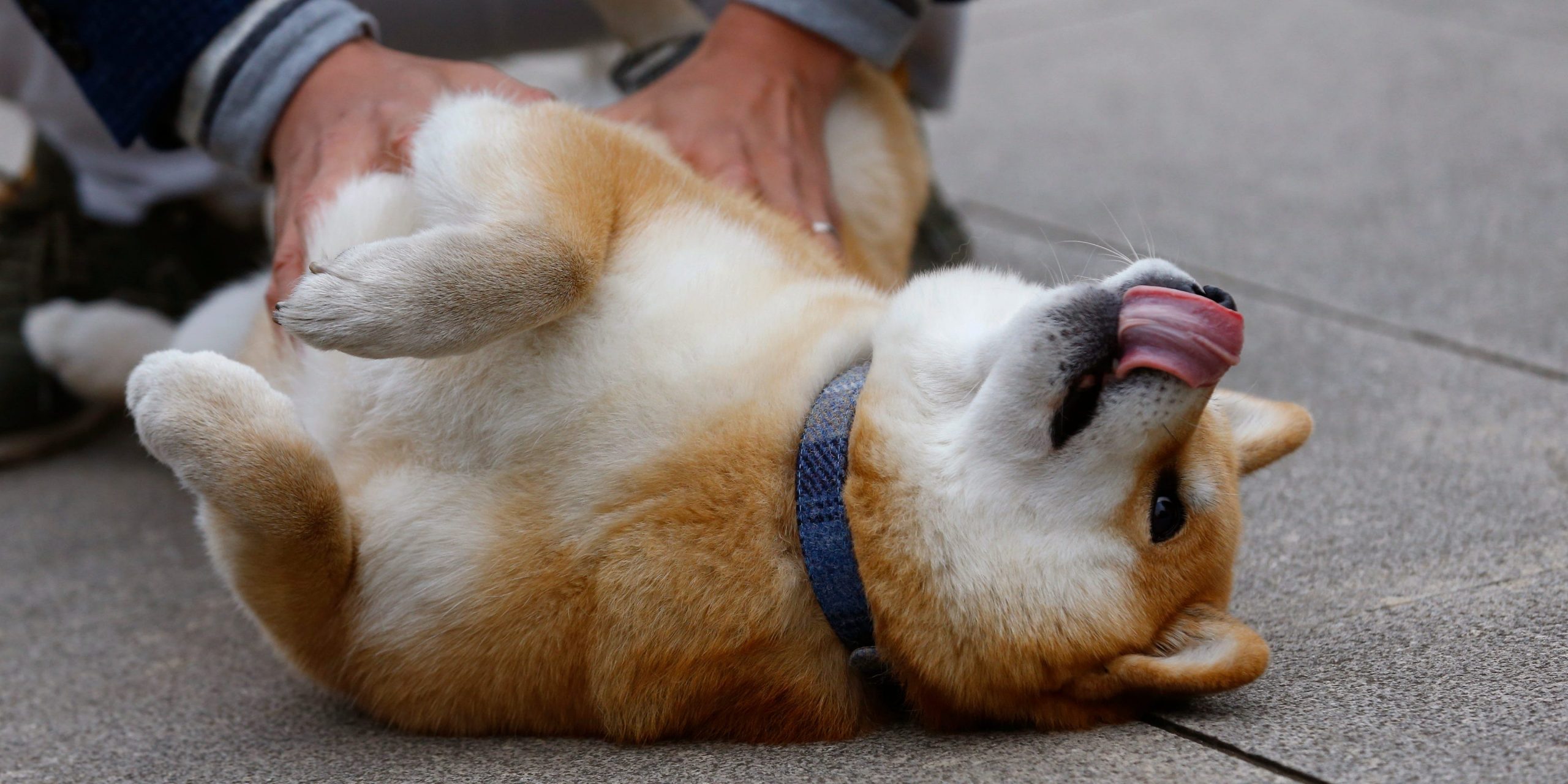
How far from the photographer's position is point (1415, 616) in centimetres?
188

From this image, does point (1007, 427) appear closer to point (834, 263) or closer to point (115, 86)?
point (834, 263)

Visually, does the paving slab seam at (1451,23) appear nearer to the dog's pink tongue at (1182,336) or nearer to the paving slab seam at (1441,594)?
the paving slab seam at (1441,594)

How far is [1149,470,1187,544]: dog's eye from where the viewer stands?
1696mm

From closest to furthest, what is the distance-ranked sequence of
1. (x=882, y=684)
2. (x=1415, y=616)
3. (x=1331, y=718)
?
1. (x=1331, y=718)
2. (x=882, y=684)
3. (x=1415, y=616)

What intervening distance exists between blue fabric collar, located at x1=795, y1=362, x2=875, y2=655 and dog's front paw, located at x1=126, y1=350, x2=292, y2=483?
69 cm

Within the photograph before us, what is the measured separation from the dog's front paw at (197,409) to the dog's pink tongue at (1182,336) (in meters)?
1.10

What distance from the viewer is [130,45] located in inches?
91.1

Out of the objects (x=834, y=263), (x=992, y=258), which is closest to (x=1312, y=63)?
(x=992, y=258)

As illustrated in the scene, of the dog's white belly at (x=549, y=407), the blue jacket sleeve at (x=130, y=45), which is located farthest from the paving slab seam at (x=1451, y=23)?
the blue jacket sleeve at (x=130, y=45)

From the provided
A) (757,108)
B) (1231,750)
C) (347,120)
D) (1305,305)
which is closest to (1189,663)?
(1231,750)

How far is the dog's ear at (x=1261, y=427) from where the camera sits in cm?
198

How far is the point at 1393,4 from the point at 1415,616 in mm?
4688

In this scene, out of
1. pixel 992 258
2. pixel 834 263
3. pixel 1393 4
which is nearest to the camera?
pixel 834 263

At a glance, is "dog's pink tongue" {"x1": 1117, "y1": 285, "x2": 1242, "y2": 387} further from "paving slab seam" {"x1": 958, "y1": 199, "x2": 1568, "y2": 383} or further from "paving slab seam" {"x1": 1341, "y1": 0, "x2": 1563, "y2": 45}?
"paving slab seam" {"x1": 1341, "y1": 0, "x2": 1563, "y2": 45}
